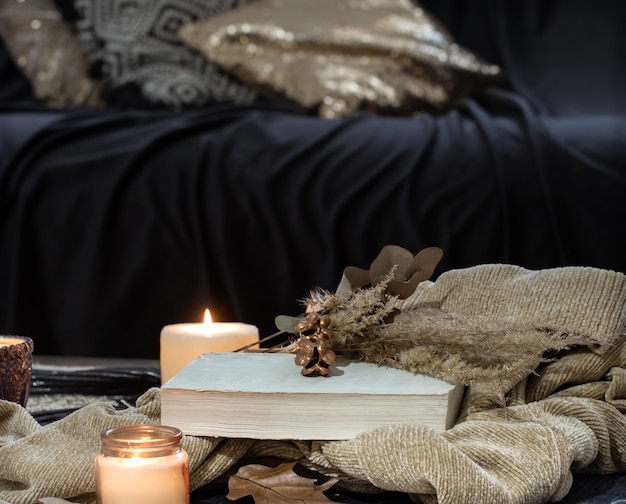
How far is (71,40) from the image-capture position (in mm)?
2496

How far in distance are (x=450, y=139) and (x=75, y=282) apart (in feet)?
2.64

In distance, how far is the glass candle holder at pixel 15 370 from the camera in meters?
0.70

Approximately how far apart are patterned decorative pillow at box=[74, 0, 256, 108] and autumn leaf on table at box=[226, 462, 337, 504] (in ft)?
6.22

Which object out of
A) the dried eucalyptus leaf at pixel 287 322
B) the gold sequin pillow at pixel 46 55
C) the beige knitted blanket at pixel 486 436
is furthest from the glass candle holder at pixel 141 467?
the gold sequin pillow at pixel 46 55

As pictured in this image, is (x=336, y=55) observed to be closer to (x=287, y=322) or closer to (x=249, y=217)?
(x=249, y=217)

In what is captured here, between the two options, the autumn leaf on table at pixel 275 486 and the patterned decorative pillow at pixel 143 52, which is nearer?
the autumn leaf on table at pixel 275 486

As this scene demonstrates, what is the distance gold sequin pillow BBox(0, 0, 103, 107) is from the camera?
2.46 metres

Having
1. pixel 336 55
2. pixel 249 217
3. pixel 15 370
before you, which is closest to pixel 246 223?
pixel 249 217

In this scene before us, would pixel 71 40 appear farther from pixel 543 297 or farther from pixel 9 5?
pixel 543 297

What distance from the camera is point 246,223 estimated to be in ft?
5.91

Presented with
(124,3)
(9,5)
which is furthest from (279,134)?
(9,5)

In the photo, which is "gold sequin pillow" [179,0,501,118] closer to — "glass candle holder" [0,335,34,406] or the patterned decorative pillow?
the patterned decorative pillow

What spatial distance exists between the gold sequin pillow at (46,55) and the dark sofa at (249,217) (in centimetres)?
56

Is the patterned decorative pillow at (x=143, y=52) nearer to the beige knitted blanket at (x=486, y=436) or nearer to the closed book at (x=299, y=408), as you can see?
the beige knitted blanket at (x=486, y=436)
